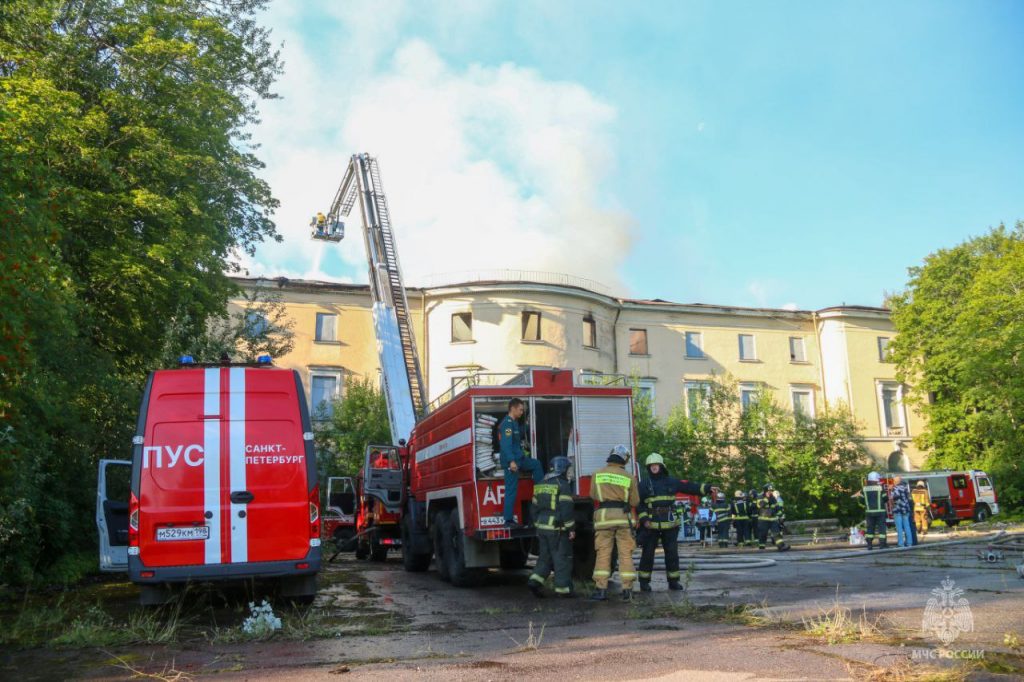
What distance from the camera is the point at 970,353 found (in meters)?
39.0

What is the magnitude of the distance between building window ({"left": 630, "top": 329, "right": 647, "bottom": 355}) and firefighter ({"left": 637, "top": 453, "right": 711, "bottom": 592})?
29.7 meters

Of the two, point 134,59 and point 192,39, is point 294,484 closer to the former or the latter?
point 134,59

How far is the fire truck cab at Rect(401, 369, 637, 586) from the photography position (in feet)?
35.0

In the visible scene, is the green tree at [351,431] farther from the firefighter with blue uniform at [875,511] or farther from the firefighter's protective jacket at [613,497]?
the firefighter's protective jacket at [613,497]

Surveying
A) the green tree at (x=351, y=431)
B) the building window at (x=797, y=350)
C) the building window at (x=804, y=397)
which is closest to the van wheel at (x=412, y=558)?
the green tree at (x=351, y=431)

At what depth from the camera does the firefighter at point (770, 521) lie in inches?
765

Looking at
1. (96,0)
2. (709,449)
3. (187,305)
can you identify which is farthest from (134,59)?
(709,449)

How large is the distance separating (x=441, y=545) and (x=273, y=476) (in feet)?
13.8

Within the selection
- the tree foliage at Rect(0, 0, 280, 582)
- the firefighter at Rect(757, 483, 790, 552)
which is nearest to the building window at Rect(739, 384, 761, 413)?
the firefighter at Rect(757, 483, 790, 552)

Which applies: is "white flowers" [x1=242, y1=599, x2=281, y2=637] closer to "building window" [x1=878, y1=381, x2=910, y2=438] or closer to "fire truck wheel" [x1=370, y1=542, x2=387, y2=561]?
"fire truck wheel" [x1=370, y1=542, x2=387, y2=561]

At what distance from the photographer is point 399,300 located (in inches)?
938

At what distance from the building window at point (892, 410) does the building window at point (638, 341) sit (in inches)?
517

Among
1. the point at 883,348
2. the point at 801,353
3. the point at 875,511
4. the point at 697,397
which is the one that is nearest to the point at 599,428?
the point at 875,511

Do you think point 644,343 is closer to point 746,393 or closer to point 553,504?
point 746,393
